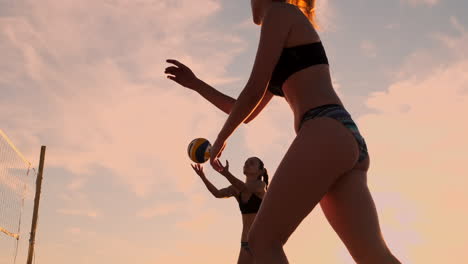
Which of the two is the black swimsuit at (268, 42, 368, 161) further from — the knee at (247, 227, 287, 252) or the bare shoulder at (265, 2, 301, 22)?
the knee at (247, 227, 287, 252)

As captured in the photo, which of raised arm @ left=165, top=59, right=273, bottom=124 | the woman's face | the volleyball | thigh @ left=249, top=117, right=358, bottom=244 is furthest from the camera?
the woman's face

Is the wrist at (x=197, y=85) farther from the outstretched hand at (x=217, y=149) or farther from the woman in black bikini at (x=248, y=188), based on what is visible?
the woman in black bikini at (x=248, y=188)

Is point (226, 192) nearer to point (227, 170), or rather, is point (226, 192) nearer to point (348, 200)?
point (227, 170)

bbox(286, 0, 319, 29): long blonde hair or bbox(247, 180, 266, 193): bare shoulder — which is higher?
bbox(247, 180, 266, 193): bare shoulder

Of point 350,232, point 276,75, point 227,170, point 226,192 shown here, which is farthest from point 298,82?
point 226,192

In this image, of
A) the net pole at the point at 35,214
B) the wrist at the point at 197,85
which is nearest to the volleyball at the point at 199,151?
the wrist at the point at 197,85

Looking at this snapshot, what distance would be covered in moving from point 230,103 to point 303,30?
0.87m

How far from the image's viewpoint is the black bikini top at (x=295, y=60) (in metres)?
2.68

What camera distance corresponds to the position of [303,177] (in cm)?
244

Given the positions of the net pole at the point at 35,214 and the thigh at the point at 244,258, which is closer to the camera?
the thigh at the point at 244,258

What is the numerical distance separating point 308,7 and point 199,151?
642cm

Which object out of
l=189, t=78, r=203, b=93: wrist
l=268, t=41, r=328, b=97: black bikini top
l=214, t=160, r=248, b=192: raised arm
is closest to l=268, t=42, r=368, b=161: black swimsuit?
l=268, t=41, r=328, b=97: black bikini top

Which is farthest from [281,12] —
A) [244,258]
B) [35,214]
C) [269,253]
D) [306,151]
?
[35,214]

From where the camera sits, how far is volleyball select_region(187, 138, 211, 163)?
30.5 ft
